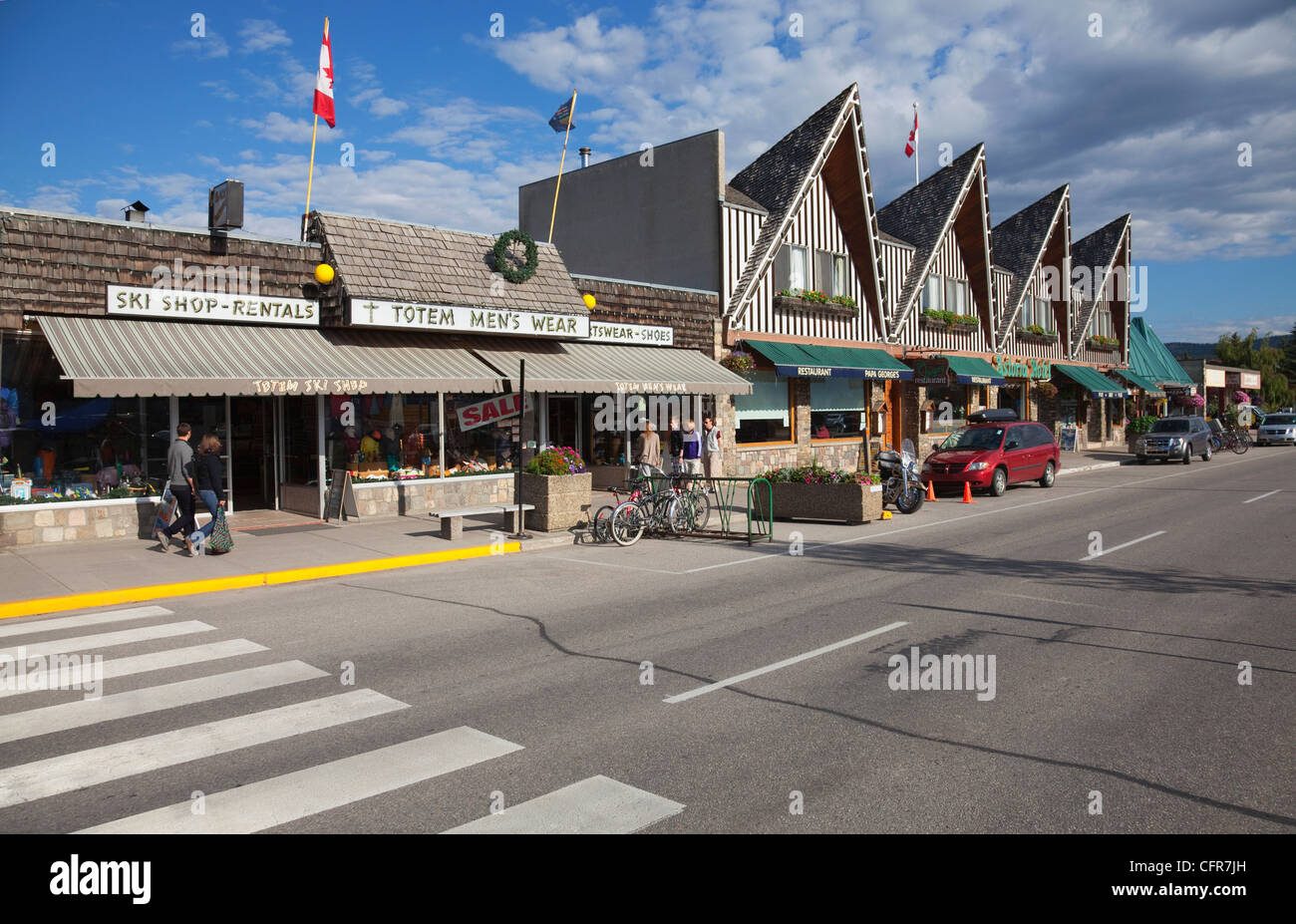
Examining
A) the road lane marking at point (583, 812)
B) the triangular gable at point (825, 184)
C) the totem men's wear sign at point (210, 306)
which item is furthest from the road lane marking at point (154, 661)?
the triangular gable at point (825, 184)

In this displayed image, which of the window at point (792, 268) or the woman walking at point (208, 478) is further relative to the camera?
the window at point (792, 268)

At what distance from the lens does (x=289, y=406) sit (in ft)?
56.0

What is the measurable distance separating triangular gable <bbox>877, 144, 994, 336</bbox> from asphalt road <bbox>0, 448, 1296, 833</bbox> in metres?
23.6

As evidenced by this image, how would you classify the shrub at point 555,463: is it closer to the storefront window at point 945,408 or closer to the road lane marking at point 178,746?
the road lane marking at point 178,746

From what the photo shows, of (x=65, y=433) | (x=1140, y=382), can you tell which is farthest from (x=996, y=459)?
(x=1140, y=382)

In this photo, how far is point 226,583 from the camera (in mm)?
10617

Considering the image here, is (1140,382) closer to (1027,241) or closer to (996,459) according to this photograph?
(1027,241)

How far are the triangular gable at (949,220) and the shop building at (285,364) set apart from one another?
15.4 metres

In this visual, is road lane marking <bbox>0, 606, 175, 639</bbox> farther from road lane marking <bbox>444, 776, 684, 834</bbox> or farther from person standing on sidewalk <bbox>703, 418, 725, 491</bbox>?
person standing on sidewalk <bbox>703, 418, 725, 491</bbox>

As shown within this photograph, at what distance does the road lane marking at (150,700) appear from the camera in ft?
18.8

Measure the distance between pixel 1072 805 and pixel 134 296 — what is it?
48.4 ft

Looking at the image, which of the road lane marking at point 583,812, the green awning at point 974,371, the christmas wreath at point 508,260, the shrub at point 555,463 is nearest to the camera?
the road lane marking at point 583,812
